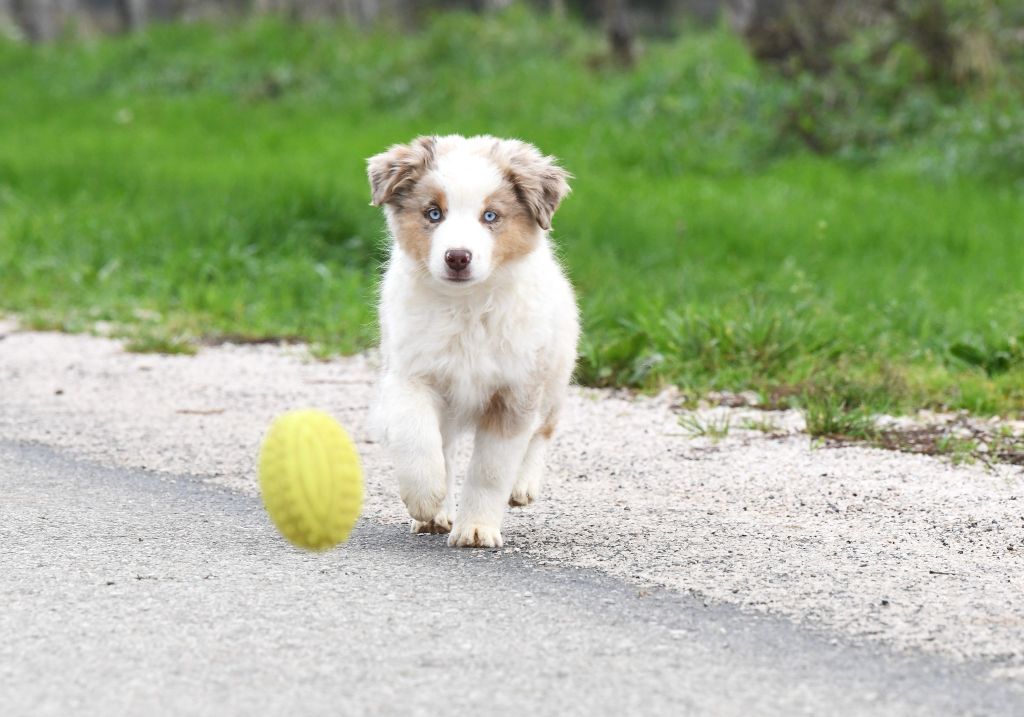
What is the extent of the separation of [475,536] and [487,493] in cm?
15

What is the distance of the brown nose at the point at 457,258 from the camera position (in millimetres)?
5363

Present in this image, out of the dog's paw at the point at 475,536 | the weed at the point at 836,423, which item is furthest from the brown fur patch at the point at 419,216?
the weed at the point at 836,423

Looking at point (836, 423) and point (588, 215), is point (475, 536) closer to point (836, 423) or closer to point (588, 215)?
point (836, 423)

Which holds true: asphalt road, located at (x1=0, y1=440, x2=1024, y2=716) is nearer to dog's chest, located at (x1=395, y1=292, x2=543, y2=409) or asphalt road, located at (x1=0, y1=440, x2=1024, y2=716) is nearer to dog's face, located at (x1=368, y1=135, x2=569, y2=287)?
dog's chest, located at (x1=395, y1=292, x2=543, y2=409)

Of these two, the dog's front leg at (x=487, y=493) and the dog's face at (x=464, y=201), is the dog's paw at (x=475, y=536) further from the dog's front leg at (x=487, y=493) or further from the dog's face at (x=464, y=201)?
the dog's face at (x=464, y=201)

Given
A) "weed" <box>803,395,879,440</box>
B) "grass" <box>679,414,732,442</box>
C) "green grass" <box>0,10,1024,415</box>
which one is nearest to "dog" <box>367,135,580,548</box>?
"grass" <box>679,414,732,442</box>

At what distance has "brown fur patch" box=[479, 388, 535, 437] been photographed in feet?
18.4

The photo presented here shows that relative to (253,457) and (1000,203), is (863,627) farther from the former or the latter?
(1000,203)

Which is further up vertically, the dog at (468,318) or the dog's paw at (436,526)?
the dog at (468,318)

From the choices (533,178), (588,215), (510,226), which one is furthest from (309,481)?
(588,215)

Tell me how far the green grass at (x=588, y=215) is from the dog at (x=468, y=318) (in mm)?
2758

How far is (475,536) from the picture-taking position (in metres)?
5.56

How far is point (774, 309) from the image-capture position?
9422mm

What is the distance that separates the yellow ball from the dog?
32 centimetres
